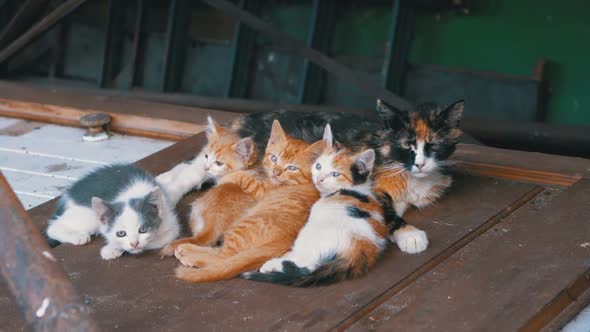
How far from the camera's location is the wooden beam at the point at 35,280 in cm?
179

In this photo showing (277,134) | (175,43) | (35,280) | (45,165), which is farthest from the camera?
(175,43)

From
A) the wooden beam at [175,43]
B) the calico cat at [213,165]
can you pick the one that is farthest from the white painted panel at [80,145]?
the wooden beam at [175,43]

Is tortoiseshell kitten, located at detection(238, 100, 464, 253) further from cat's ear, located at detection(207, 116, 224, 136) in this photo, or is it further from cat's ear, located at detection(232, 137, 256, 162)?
cat's ear, located at detection(207, 116, 224, 136)

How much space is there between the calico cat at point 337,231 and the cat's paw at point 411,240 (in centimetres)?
5

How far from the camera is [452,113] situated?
10.2ft

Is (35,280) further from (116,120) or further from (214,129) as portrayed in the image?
(116,120)

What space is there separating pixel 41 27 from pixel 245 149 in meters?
2.91

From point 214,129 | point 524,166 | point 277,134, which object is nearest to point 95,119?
point 214,129

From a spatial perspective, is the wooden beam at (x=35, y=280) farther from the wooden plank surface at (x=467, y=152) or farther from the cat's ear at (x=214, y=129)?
the wooden plank surface at (x=467, y=152)

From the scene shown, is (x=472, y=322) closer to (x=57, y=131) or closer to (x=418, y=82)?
(x=57, y=131)

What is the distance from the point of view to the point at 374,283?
2555 millimetres

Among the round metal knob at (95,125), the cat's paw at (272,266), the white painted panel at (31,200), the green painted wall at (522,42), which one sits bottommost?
the white painted panel at (31,200)

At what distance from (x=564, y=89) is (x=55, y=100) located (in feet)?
12.0

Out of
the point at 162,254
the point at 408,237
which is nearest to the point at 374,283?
the point at 408,237
